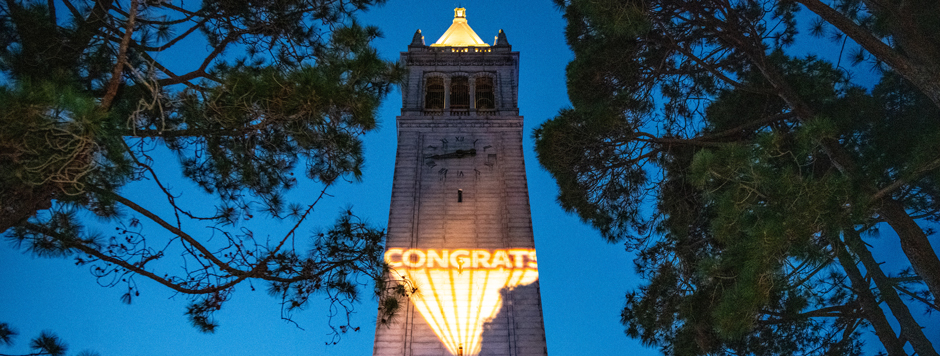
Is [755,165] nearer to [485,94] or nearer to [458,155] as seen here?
[458,155]

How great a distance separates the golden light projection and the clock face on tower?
4135 mm

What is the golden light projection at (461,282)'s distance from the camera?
65.6 feet

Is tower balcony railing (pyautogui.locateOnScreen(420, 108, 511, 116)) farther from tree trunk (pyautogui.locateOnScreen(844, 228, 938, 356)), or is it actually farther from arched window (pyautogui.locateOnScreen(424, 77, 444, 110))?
tree trunk (pyautogui.locateOnScreen(844, 228, 938, 356))

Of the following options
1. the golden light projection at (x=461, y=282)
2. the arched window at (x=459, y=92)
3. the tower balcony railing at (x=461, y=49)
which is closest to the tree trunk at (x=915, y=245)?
the golden light projection at (x=461, y=282)

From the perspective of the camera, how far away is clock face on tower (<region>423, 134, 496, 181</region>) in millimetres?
25547

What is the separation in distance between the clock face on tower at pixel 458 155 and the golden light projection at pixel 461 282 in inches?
163

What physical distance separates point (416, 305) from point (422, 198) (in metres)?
4.90

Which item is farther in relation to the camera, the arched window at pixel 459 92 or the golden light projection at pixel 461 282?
the arched window at pixel 459 92

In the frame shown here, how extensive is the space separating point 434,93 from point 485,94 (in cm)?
240

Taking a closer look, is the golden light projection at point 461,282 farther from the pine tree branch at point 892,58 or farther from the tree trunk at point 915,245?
the pine tree branch at point 892,58

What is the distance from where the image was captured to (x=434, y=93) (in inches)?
1216

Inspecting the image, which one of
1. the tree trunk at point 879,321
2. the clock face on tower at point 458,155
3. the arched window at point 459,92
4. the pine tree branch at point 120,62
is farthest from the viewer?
the arched window at point 459,92

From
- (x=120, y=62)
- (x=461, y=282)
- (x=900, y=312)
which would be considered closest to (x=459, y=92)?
(x=461, y=282)

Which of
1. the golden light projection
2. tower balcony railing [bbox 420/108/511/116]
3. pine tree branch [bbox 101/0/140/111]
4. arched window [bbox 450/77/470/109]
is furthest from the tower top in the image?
pine tree branch [bbox 101/0/140/111]
